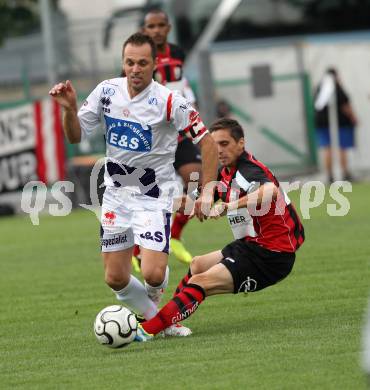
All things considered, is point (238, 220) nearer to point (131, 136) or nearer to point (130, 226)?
point (130, 226)

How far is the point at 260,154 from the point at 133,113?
1597cm

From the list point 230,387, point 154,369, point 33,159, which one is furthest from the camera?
point 33,159

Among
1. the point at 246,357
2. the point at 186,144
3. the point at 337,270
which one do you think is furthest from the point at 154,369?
the point at 186,144

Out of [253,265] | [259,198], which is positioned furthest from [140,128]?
[253,265]

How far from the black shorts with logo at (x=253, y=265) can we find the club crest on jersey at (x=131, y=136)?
944 mm

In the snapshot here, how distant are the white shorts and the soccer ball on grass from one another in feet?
1.87

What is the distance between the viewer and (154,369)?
7.16 metres

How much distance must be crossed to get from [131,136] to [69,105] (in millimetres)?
503

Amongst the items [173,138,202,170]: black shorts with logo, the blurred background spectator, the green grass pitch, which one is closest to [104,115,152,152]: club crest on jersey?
the green grass pitch

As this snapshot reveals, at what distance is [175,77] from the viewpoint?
12.2 m

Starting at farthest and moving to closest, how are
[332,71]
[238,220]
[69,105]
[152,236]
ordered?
[332,71] → [238,220] → [152,236] → [69,105]

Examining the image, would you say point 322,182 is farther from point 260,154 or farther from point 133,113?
point 133,113

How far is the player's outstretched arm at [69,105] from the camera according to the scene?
816cm

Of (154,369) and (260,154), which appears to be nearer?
(154,369)
